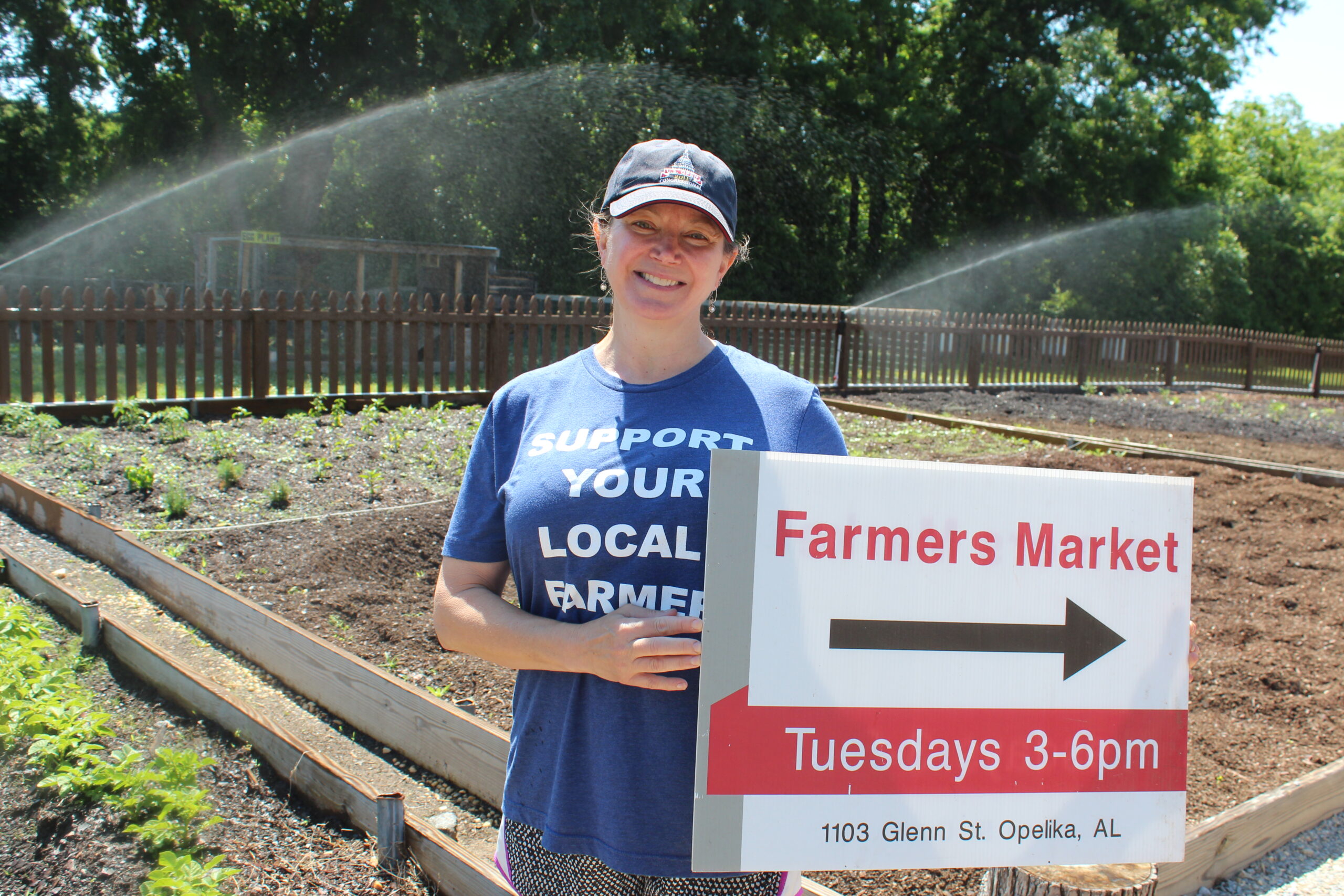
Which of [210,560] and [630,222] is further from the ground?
[630,222]

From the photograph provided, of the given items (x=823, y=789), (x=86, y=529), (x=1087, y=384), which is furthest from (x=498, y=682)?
(x=1087, y=384)

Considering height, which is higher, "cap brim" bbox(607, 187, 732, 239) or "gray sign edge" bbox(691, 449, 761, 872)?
"cap brim" bbox(607, 187, 732, 239)

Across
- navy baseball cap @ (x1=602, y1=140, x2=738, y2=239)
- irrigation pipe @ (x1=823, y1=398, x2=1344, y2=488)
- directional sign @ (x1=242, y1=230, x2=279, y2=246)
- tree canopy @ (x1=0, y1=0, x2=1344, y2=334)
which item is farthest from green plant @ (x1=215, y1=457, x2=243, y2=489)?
tree canopy @ (x1=0, y1=0, x2=1344, y2=334)

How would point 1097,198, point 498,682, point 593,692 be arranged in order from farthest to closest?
1. point 1097,198
2. point 498,682
3. point 593,692

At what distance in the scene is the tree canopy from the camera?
25.5 metres

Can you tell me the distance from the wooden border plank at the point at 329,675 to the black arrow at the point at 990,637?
5.35 feet

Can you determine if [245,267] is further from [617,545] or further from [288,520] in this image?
[617,545]

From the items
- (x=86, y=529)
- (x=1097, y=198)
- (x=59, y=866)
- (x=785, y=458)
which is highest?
(x=1097, y=198)

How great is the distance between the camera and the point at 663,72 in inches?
1071

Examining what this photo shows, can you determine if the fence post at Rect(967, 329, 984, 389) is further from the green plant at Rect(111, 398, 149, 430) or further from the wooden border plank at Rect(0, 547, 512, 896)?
the wooden border plank at Rect(0, 547, 512, 896)

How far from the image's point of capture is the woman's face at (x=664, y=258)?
167 centimetres

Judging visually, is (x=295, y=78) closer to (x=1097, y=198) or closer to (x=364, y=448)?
(x=364, y=448)

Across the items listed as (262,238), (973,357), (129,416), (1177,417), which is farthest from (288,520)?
(973,357)

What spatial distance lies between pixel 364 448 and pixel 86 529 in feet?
8.68
